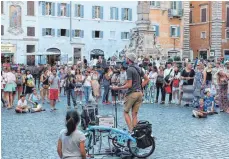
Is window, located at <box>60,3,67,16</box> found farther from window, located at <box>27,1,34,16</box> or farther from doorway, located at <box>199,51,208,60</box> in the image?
doorway, located at <box>199,51,208,60</box>

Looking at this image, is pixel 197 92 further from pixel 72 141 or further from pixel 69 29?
pixel 69 29

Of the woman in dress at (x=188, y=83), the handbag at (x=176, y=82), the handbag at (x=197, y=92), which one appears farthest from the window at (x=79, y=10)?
the handbag at (x=197, y=92)

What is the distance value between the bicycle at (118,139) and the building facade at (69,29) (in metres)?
39.8

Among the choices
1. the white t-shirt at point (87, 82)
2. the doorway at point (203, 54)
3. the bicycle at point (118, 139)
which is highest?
the doorway at point (203, 54)

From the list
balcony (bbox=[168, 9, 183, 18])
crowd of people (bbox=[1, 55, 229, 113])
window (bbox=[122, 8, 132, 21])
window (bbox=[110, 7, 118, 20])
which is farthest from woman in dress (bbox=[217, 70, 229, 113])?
window (bbox=[122, 8, 132, 21])

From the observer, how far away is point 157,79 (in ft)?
67.6

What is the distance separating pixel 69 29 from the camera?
5331 centimetres

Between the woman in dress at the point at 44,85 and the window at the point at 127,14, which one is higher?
the window at the point at 127,14

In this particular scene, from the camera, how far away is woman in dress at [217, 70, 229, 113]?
1742 cm

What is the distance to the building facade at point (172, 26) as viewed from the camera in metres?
55.8

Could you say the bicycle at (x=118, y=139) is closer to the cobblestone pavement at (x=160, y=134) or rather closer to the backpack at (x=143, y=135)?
the backpack at (x=143, y=135)

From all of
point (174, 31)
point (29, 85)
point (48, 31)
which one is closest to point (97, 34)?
point (48, 31)

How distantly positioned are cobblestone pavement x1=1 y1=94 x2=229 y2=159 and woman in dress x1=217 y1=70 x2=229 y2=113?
875mm

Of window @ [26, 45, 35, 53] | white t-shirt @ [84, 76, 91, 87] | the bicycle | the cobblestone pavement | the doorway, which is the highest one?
window @ [26, 45, 35, 53]
